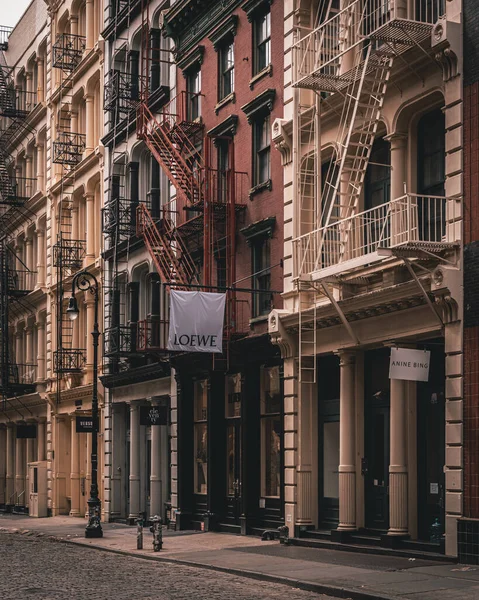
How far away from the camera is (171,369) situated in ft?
113

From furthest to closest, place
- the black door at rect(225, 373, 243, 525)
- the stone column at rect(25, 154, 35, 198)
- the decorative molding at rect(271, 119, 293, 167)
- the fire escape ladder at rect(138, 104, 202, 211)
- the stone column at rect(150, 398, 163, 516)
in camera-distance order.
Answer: the stone column at rect(25, 154, 35, 198) < the stone column at rect(150, 398, 163, 516) < the fire escape ladder at rect(138, 104, 202, 211) < the black door at rect(225, 373, 243, 525) < the decorative molding at rect(271, 119, 293, 167)

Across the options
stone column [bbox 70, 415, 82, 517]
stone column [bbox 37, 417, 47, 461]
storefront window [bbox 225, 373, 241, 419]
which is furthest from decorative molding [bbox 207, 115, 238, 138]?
stone column [bbox 37, 417, 47, 461]

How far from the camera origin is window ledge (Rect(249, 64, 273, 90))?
28.8 metres

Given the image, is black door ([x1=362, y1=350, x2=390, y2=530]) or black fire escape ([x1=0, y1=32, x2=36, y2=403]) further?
black fire escape ([x1=0, y1=32, x2=36, y2=403])

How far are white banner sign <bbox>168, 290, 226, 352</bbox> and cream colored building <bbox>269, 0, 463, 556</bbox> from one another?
1466mm

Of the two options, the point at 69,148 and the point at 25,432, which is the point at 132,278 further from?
the point at 25,432

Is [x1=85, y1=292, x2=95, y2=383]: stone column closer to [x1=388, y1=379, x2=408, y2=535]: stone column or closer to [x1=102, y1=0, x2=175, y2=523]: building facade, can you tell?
[x1=102, y1=0, x2=175, y2=523]: building facade

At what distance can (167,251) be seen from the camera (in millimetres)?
32562

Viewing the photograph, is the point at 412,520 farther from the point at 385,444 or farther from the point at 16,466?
the point at 16,466

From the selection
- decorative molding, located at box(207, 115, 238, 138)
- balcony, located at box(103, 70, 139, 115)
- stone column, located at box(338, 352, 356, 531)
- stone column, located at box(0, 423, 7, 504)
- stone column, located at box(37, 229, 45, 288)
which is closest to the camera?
stone column, located at box(338, 352, 356, 531)

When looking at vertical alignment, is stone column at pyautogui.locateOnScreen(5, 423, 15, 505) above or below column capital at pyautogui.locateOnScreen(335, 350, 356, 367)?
below

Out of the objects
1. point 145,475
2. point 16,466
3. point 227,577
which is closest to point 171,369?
point 145,475

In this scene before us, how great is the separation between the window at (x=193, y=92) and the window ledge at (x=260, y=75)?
4076mm

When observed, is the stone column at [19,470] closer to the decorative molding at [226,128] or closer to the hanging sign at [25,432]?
the hanging sign at [25,432]
